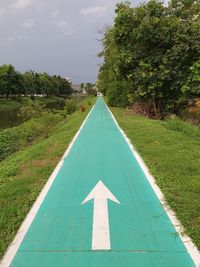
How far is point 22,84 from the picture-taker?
230 ft

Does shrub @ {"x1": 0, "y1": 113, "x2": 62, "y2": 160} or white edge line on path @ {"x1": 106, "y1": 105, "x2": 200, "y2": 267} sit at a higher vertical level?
white edge line on path @ {"x1": 106, "y1": 105, "x2": 200, "y2": 267}

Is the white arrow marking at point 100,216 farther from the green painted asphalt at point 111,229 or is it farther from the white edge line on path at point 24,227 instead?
the white edge line on path at point 24,227

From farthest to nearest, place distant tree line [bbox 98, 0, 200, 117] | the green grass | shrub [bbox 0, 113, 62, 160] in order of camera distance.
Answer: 1. distant tree line [bbox 98, 0, 200, 117]
2. shrub [bbox 0, 113, 62, 160]
3. the green grass

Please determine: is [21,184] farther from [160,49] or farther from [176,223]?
[160,49]

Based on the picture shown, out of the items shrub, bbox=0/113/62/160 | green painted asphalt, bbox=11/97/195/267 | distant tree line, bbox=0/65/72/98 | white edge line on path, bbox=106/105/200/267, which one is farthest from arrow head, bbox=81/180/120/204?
distant tree line, bbox=0/65/72/98

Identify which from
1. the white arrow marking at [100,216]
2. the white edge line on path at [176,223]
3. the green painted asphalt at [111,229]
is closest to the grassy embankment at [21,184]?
the green painted asphalt at [111,229]

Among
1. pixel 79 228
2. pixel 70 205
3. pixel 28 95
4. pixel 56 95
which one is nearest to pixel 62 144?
pixel 70 205

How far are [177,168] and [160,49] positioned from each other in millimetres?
13610

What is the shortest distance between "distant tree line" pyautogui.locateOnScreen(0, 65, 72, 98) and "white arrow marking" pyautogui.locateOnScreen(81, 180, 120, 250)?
58470mm

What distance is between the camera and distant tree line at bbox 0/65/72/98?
2515 inches

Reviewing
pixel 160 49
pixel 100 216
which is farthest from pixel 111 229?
pixel 160 49

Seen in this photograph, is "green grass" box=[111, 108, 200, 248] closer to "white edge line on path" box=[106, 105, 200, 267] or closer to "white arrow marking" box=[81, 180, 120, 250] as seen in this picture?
"white edge line on path" box=[106, 105, 200, 267]

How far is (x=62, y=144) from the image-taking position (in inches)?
507

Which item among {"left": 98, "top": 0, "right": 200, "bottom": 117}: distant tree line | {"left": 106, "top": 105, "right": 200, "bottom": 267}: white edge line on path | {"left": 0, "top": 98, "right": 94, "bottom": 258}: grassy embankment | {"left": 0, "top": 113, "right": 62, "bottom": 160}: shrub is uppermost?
{"left": 98, "top": 0, "right": 200, "bottom": 117}: distant tree line
